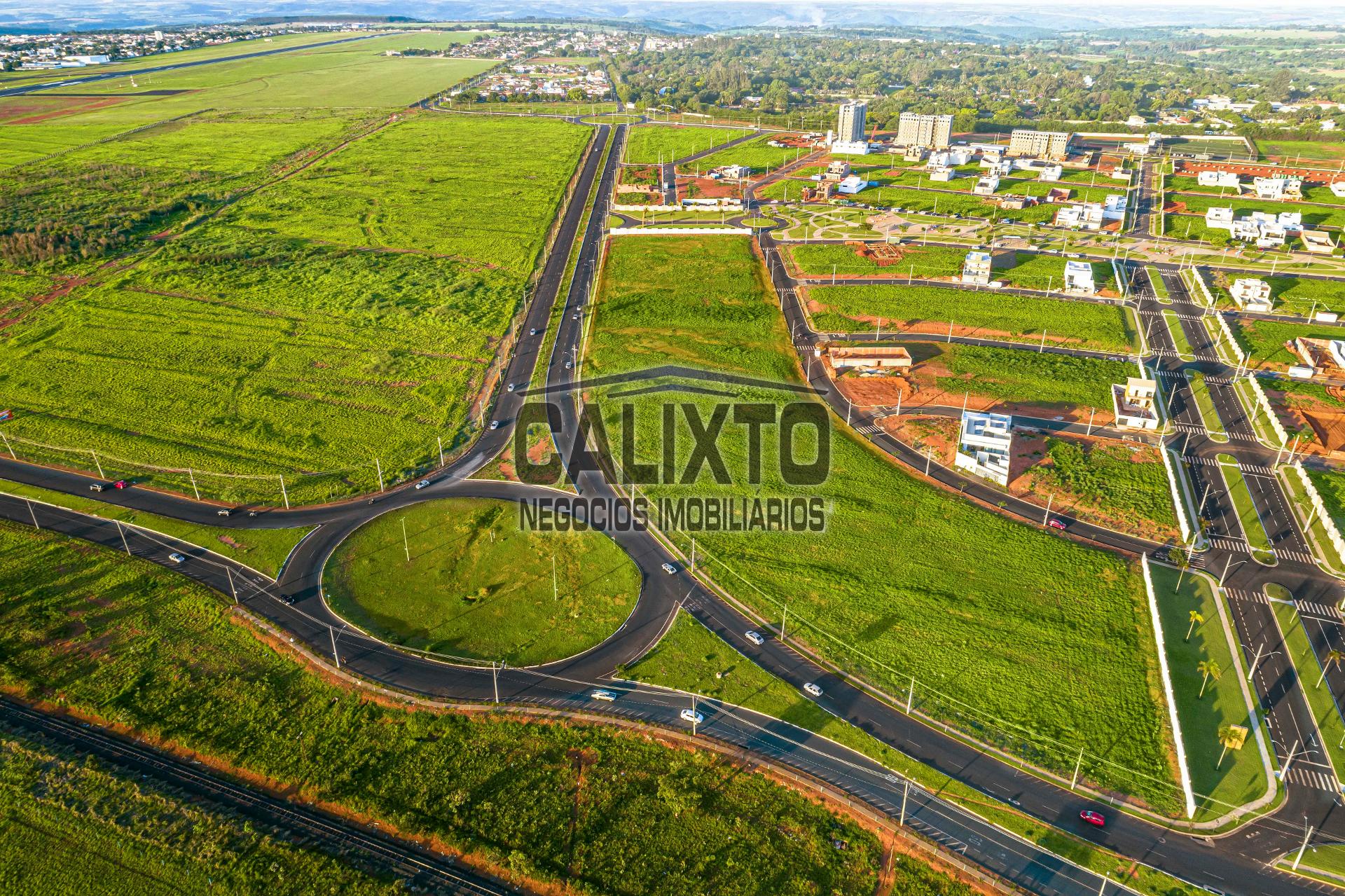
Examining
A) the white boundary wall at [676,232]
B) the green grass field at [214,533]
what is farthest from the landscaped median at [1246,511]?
the white boundary wall at [676,232]

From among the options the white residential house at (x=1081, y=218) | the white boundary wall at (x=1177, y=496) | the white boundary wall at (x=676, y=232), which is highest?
the white residential house at (x=1081, y=218)

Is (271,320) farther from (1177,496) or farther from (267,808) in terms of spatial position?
(1177,496)

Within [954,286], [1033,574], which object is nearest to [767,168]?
[954,286]

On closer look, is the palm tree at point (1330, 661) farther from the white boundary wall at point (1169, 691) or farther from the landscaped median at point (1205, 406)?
the landscaped median at point (1205, 406)

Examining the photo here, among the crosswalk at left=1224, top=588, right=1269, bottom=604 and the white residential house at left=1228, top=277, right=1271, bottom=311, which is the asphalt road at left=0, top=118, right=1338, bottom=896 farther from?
the white residential house at left=1228, top=277, right=1271, bottom=311

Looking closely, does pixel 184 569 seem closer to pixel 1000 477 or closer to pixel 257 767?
pixel 257 767

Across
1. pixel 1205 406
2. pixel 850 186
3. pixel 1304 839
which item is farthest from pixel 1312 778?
pixel 850 186

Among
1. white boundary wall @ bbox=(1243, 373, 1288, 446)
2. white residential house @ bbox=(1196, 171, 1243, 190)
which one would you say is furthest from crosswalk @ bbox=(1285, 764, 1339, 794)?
white residential house @ bbox=(1196, 171, 1243, 190)
